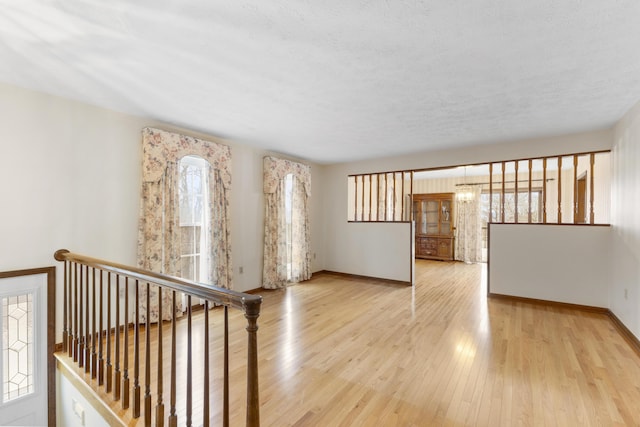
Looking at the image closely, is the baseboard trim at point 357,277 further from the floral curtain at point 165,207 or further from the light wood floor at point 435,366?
the floral curtain at point 165,207

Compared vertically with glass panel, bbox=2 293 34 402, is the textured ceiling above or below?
above

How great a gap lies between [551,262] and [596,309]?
0.76 metres

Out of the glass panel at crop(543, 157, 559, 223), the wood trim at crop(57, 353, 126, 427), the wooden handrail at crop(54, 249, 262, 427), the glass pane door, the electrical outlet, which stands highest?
the glass panel at crop(543, 157, 559, 223)

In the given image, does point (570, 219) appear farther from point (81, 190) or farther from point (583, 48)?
point (81, 190)

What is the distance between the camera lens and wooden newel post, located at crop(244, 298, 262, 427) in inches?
48.8

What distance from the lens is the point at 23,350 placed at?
8.71 ft

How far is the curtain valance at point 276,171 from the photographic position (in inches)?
197

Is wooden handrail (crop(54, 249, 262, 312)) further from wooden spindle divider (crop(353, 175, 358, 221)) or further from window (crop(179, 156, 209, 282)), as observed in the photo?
wooden spindle divider (crop(353, 175, 358, 221))

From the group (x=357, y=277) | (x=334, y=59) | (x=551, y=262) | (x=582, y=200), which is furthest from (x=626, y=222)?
(x=357, y=277)

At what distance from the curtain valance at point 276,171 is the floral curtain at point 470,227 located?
5033 mm

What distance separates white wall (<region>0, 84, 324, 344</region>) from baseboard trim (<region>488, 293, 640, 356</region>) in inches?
211

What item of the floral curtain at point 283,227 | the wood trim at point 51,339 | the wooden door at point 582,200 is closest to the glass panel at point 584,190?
the wooden door at point 582,200

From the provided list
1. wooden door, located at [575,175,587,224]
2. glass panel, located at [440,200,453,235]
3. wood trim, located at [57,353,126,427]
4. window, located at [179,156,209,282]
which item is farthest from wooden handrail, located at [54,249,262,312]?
glass panel, located at [440,200,453,235]

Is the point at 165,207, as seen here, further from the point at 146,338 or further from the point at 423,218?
the point at 423,218
